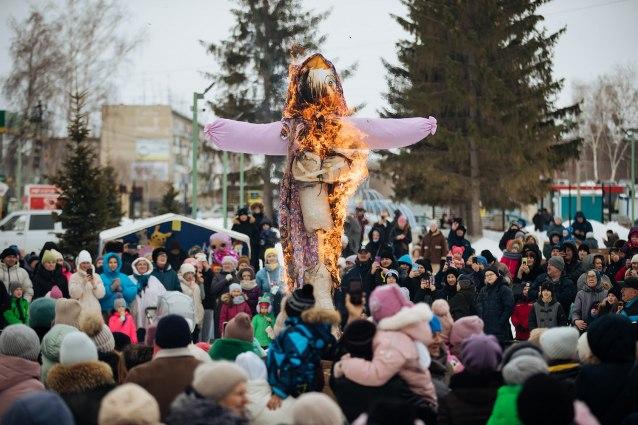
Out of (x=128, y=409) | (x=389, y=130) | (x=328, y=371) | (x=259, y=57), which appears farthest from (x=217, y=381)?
(x=259, y=57)

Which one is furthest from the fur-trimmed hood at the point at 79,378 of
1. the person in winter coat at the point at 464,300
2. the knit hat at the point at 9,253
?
the knit hat at the point at 9,253

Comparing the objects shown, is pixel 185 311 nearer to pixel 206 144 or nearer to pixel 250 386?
pixel 250 386

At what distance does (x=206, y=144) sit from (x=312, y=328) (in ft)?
145

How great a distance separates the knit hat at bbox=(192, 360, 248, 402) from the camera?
229 inches

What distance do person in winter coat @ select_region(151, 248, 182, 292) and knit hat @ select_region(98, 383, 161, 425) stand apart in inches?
340

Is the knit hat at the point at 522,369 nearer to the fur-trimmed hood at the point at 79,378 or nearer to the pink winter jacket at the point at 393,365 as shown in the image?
the pink winter jacket at the point at 393,365

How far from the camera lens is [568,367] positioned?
287 inches

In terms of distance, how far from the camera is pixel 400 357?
6.74 m

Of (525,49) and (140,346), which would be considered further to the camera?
(525,49)

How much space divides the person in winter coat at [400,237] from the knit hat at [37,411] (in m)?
15.5

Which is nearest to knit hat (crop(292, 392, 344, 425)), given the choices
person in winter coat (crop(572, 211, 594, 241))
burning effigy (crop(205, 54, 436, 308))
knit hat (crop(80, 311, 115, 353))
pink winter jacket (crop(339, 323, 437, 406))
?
pink winter jacket (crop(339, 323, 437, 406))

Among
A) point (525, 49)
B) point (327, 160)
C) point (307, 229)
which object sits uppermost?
point (525, 49)

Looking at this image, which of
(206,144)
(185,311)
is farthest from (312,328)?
(206,144)

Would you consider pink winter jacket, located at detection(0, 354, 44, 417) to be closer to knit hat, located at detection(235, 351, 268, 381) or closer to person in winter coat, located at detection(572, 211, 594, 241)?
knit hat, located at detection(235, 351, 268, 381)
